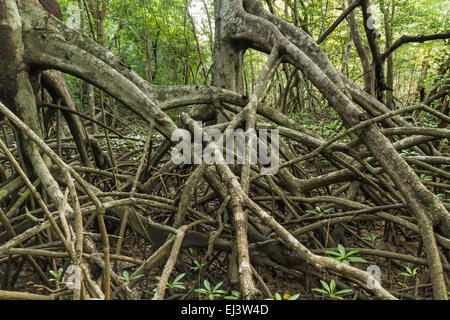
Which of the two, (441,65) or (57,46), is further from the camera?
(441,65)

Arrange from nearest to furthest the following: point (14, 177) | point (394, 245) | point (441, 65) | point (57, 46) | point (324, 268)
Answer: point (324, 268) < point (57, 46) < point (14, 177) < point (394, 245) < point (441, 65)

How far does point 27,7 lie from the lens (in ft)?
7.16

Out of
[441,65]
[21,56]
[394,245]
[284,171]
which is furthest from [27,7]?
[441,65]

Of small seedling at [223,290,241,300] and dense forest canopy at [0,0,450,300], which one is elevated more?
dense forest canopy at [0,0,450,300]

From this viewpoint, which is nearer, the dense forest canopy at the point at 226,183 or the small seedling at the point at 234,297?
the small seedling at the point at 234,297

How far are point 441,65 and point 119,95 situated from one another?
4.00 meters

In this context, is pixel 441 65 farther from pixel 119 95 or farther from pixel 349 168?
pixel 119 95

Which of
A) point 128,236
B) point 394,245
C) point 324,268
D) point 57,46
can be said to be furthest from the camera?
point 128,236

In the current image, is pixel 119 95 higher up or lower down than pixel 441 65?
lower down

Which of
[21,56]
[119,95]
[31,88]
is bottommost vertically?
[119,95]

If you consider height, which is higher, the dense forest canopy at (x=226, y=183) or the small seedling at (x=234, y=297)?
the dense forest canopy at (x=226, y=183)

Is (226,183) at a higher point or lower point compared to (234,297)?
higher

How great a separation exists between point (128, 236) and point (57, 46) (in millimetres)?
1738

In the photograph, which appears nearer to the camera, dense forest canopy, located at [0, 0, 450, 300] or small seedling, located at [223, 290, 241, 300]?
small seedling, located at [223, 290, 241, 300]
